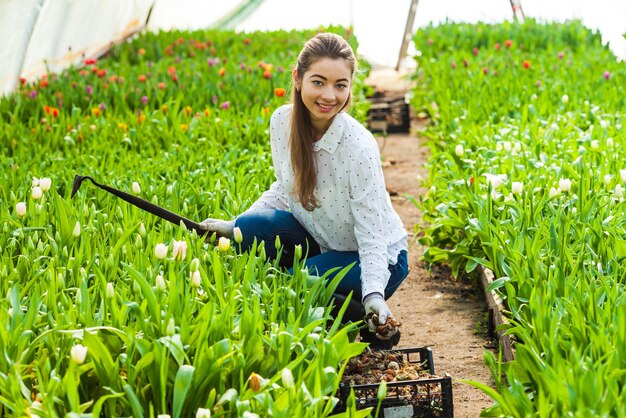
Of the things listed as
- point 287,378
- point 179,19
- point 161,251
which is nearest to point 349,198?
point 161,251

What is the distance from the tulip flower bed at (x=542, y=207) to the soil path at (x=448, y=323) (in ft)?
0.43

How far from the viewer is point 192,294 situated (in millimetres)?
2963

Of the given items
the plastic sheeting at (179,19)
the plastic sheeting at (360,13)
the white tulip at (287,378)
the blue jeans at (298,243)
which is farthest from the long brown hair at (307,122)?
the plastic sheeting at (360,13)

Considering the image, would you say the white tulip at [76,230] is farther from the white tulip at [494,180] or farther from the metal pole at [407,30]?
the metal pole at [407,30]

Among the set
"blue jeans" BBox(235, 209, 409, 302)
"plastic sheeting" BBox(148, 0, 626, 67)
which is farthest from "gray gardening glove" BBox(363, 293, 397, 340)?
"plastic sheeting" BBox(148, 0, 626, 67)

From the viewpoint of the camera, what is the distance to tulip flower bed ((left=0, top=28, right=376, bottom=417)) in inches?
97.3

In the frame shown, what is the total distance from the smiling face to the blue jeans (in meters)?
0.43

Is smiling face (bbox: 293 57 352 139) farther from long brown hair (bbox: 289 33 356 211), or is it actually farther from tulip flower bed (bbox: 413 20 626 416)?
tulip flower bed (bbox: 413 20 626 416)

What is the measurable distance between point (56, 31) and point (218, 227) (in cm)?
601

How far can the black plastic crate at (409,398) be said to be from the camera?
9.86ft

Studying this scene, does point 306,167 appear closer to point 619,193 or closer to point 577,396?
point 619,193

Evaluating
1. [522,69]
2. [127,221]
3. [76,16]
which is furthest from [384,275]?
[76,16]

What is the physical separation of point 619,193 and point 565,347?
60.0 inches

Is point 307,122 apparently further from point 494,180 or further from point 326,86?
point 494,180
